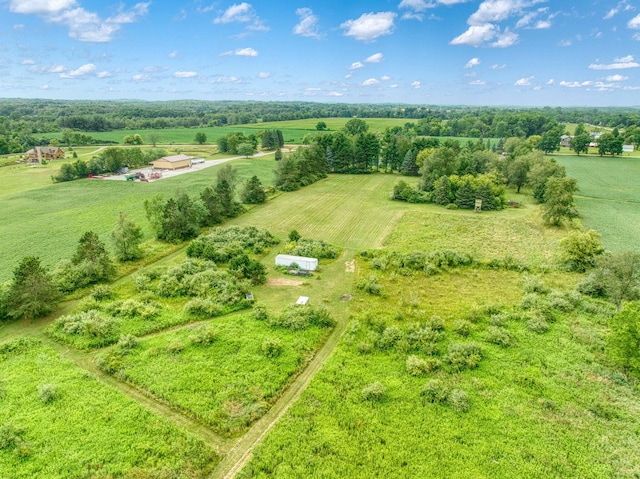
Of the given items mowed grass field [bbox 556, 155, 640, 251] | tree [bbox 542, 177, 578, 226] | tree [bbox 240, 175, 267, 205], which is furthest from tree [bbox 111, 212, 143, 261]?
mowed grass field [bbox 556, 155, 640, 251]

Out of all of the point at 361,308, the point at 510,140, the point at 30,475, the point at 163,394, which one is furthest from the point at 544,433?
the point at 510,140

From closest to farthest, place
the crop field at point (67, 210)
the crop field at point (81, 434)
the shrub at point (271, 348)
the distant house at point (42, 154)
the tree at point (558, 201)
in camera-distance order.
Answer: the crop field at point (81, 434)
the shrub at point (271, 348)
the crop field at point (67, 210)
the tree at point (558, 201)
the distant house at point (42, 154)

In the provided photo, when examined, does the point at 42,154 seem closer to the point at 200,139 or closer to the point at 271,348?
the point at 200,139

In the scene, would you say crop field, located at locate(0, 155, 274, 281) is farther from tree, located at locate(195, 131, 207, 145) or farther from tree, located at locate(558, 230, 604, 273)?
tree, located at locate(558, 230, 604, 273)

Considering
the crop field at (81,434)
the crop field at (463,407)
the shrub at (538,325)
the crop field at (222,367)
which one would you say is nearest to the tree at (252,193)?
the crop field at (222,367)

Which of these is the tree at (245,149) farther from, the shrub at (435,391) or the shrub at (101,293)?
the shrub at (435,391)

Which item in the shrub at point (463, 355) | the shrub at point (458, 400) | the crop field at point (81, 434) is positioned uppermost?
the shrub at point (463, 355)

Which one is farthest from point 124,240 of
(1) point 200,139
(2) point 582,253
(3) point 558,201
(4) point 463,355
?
(1) point 200,139
